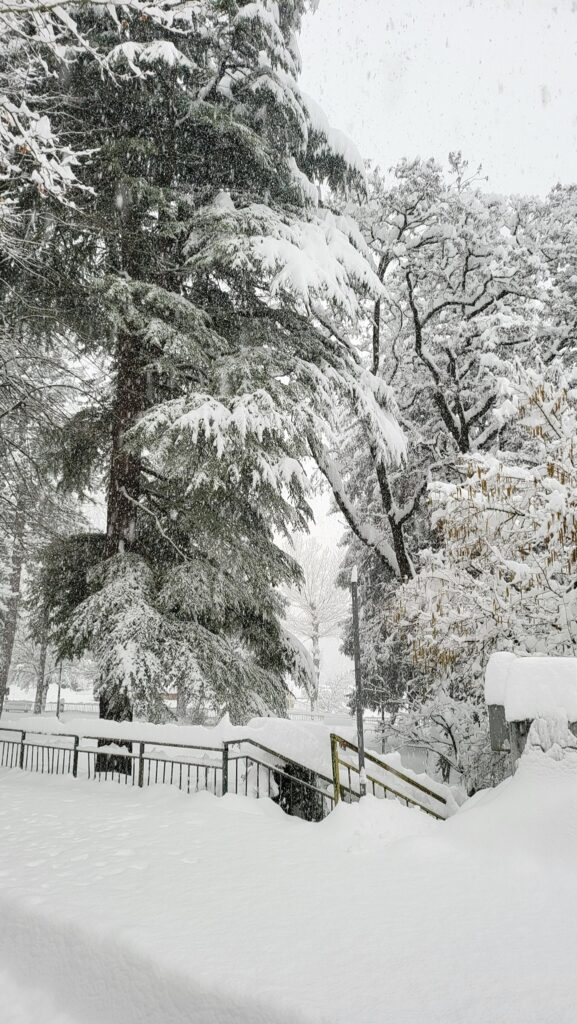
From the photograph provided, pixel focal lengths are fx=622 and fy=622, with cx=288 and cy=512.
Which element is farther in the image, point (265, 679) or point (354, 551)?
point (354, 551)

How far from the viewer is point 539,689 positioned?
17.2 ft

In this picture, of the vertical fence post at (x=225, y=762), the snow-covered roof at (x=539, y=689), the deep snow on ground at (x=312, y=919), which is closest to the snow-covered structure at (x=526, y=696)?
the snow-covered roof at (x=539, y=689)

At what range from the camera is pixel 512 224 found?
1532cm

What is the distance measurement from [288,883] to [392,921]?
112 cm

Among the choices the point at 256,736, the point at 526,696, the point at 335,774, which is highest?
the point at 526,696

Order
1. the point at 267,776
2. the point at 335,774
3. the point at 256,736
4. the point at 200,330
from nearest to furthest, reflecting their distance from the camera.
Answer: the point at 335,774 < the point at 256,736 < the point at 267,776 < the point at 200,330

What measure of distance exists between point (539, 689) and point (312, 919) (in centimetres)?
259

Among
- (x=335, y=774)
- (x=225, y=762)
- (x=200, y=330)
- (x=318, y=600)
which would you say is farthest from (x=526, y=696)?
(x=318, y=600)

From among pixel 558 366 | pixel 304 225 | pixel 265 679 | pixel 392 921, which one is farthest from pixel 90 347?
pixel 392 921

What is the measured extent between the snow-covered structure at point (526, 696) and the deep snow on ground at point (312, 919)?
284 millimetres

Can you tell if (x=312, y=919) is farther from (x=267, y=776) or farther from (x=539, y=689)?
(x=267, y=776)

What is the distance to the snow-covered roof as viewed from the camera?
5.11 metres

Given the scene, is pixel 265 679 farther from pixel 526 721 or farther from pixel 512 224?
pixel 512 224

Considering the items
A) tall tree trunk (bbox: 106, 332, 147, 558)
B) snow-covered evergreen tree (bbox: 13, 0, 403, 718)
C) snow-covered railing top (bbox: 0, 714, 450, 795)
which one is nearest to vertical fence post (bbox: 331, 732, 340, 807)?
snow-covered railing top (bbox: 0, 714, 450, 795)
